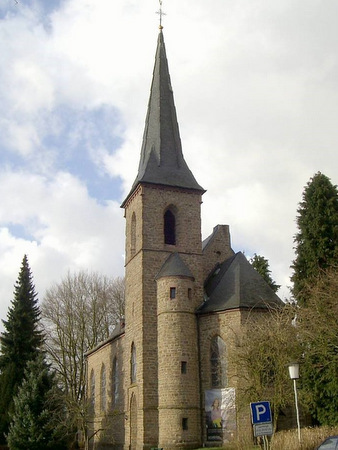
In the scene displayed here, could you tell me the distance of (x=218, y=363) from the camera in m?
29.9

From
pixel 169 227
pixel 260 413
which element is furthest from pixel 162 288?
pixel 260 413

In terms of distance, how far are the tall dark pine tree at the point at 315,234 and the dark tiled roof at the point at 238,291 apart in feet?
6.56

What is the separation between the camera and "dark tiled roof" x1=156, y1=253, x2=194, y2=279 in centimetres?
3105

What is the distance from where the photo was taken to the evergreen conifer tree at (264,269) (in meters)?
45.2

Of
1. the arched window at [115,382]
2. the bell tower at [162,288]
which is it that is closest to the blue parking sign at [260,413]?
the bell tower at [162,288]

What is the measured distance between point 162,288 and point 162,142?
10563mm

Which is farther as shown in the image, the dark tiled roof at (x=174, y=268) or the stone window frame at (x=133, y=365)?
the stone window frame at (x=133, y=365)

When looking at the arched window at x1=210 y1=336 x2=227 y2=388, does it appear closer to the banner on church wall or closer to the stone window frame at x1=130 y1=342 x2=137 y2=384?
the banner on church wall

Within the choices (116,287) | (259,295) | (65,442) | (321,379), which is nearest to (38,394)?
(65,442)

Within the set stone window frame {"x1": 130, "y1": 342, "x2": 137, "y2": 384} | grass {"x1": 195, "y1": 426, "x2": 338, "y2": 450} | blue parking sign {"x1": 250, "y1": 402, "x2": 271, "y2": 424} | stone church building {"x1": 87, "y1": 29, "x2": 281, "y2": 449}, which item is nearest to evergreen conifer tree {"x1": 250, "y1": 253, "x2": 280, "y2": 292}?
stone church building {"x1": 87, "y1": 29, "x2": 281, "y2": 449}

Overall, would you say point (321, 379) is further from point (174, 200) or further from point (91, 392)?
point (91, 392)

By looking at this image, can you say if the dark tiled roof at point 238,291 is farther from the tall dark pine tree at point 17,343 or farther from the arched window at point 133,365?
the tall dark pine tree at point 17,343

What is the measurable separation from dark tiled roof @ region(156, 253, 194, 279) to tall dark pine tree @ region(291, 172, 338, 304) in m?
5.83

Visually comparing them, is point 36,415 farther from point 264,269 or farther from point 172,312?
point 264,269
